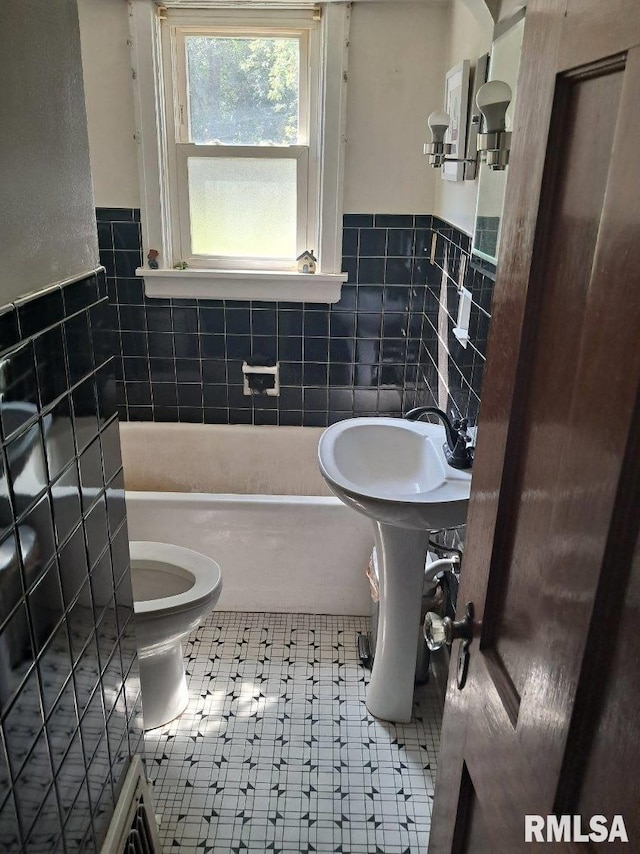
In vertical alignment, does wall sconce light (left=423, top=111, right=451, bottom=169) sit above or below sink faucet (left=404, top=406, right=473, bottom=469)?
above

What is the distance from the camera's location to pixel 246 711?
2203 mm

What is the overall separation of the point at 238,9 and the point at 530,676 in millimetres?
2772

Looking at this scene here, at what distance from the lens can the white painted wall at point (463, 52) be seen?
2.01 meters

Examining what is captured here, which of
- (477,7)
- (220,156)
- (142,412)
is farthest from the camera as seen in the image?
(142,412)

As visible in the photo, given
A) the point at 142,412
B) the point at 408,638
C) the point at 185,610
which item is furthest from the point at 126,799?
the point at 142,412

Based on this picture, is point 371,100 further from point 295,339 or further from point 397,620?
point 397,620

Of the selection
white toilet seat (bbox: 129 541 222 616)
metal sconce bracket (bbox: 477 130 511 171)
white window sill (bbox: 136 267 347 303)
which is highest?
metal sconce bracket (bbox: 477 130 511 171)

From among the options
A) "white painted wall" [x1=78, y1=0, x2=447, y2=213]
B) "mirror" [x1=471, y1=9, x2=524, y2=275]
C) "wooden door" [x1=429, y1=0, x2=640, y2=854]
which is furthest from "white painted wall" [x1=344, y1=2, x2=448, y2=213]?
"wooden door" [x1=429, y1=0, x2=640, y2=854]

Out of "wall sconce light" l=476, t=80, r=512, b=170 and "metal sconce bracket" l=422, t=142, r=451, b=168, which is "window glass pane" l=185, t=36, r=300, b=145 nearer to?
"metal sconce bracket" l=422, t=142, r=451, b=168

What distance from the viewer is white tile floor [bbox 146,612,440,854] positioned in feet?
5.92

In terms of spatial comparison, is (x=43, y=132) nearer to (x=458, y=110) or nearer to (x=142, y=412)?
(x=458, y=110)

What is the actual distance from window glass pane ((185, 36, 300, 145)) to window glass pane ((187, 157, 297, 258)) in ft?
0.33

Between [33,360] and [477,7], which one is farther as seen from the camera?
[477,7]

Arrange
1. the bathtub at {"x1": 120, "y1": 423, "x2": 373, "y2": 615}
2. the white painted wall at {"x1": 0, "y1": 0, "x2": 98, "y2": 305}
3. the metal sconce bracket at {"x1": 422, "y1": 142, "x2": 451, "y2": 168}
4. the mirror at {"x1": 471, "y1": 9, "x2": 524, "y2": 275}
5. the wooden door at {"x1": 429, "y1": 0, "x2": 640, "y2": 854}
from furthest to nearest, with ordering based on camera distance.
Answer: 1. the bathtub at {"x1": 120, "y1": 423, "x2": 373, "y2": 615}
2. the metal sconce bracket at {"x1": 422, "y1": 142, "x2": 451, "y2": 168}
3. the mirror at {"x1": 471, "y1": 9, "x2": 524, "y2": 275}
4. the white painted wall at {"x1": 0, "y1": 0, "x2": 98, "y2": 305}
5. the wooden door at {"x1": 429, "y1": 0, "x2": 640, "y2": 854}
